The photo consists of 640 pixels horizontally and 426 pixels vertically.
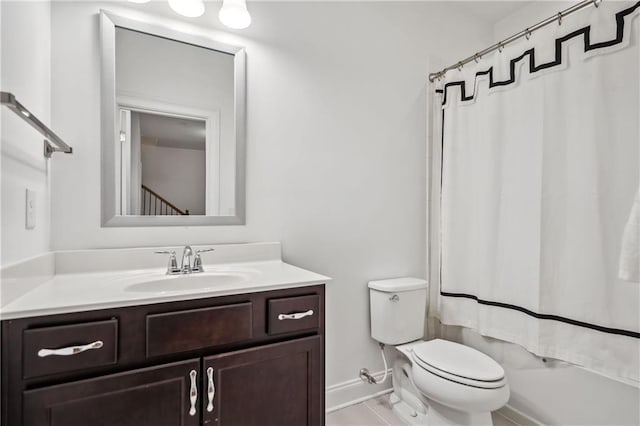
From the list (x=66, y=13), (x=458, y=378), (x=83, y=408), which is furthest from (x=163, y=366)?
(x=66, y=13)

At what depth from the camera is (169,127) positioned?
5.00 ft

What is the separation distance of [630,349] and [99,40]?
8.09 ft

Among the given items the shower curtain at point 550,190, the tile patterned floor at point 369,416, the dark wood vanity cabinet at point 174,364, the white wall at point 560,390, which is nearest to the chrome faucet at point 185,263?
the dark wood vanity cabinet at point 174,364

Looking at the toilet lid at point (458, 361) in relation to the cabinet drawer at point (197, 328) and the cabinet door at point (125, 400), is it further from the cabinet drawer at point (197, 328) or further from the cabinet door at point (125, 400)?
the cabinet door at point (125, 400)

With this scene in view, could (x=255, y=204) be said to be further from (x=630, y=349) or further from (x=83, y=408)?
(x=630, y=349)

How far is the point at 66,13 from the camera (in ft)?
4.33

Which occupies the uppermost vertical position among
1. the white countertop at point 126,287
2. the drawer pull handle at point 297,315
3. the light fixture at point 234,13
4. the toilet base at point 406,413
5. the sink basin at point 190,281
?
the light fixture at point 234,13

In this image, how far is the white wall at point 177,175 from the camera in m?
1.49

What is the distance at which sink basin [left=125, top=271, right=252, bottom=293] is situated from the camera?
1268 millimetres

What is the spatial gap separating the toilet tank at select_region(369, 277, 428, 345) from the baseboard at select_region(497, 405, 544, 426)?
619mm

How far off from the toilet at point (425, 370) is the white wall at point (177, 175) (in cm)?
110

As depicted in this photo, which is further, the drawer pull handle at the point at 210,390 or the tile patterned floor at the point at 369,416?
the tile patterned floor at the point at 369,416

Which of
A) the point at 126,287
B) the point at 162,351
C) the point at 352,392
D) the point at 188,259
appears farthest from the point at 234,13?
the point at 352,392

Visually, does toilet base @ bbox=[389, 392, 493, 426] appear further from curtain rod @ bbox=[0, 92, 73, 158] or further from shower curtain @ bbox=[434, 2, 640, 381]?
curtain rod @ bbox=[0, 92, 73, 158]
